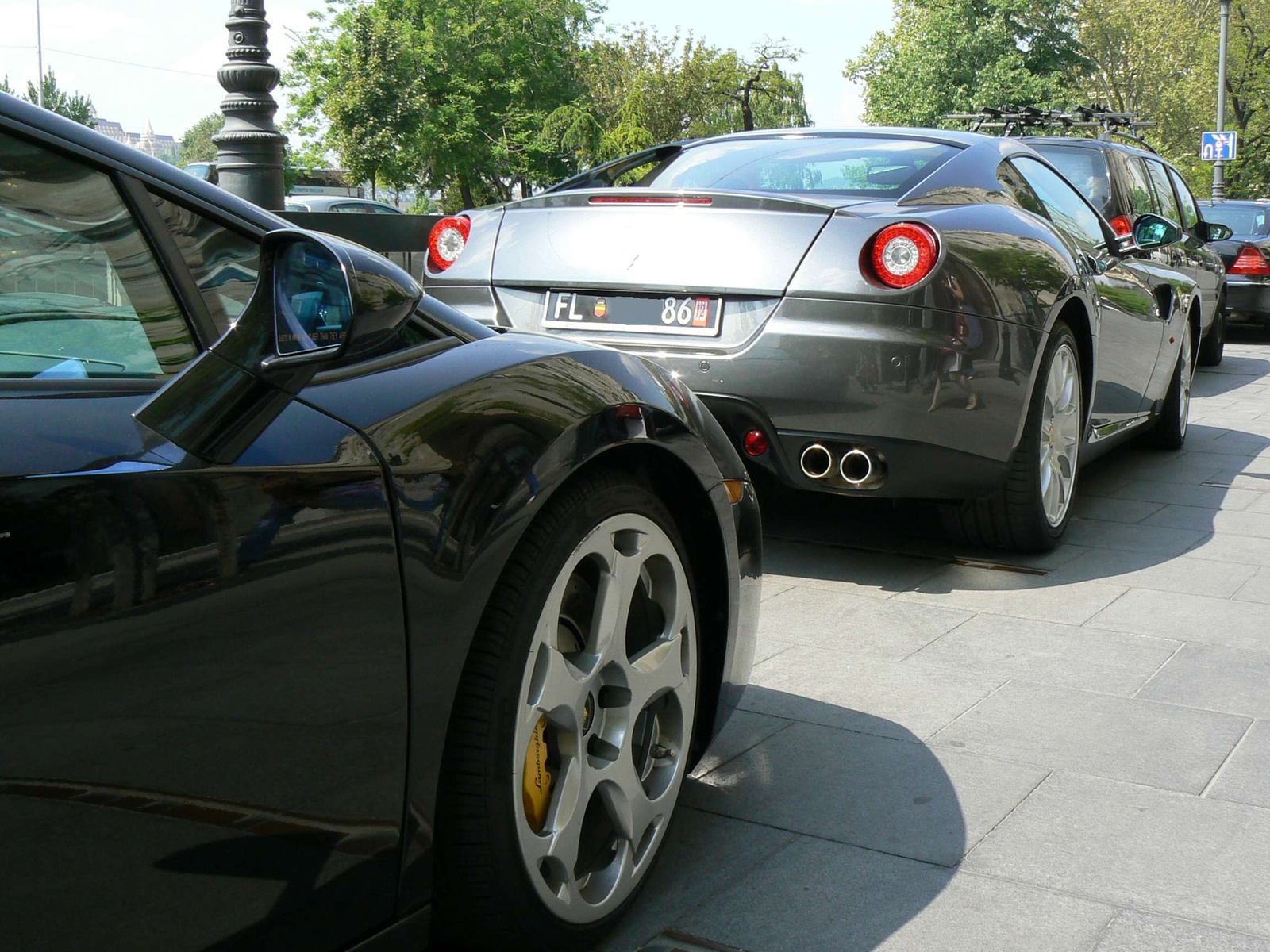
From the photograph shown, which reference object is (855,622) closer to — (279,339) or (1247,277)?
(279,339)

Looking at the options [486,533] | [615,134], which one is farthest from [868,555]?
[615,134]

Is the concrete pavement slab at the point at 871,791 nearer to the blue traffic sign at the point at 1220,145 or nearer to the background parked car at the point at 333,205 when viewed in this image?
the background parked car at the point at 333,205

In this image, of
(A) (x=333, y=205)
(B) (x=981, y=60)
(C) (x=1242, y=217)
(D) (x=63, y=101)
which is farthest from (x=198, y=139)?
(C) (x=1242, y=217)

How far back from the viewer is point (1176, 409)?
7391 millimetres

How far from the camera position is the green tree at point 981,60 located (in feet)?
188

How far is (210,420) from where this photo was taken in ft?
5.13

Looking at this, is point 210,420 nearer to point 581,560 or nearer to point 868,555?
point 581,560

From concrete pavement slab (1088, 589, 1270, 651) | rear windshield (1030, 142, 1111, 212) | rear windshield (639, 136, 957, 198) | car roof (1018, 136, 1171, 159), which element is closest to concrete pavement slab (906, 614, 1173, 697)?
concrete pavement slab (1088, 589, 1270, 651)

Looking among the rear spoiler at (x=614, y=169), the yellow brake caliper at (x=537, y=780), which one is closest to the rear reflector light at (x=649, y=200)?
the rear spoiler at (x=614, y=169)

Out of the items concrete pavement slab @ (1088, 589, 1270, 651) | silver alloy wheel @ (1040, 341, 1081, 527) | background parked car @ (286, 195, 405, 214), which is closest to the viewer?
concrete pavement slab @ (1088, 589, 1270, 651)

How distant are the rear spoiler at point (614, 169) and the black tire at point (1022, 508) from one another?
63.0 inches

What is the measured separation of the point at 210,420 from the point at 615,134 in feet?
179

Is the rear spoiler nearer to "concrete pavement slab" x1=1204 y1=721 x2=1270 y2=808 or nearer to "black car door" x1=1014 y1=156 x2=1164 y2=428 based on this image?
"black car door" x1=1014 y1=156 x2=1164 y2=428

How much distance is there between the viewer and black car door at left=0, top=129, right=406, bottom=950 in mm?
1336
